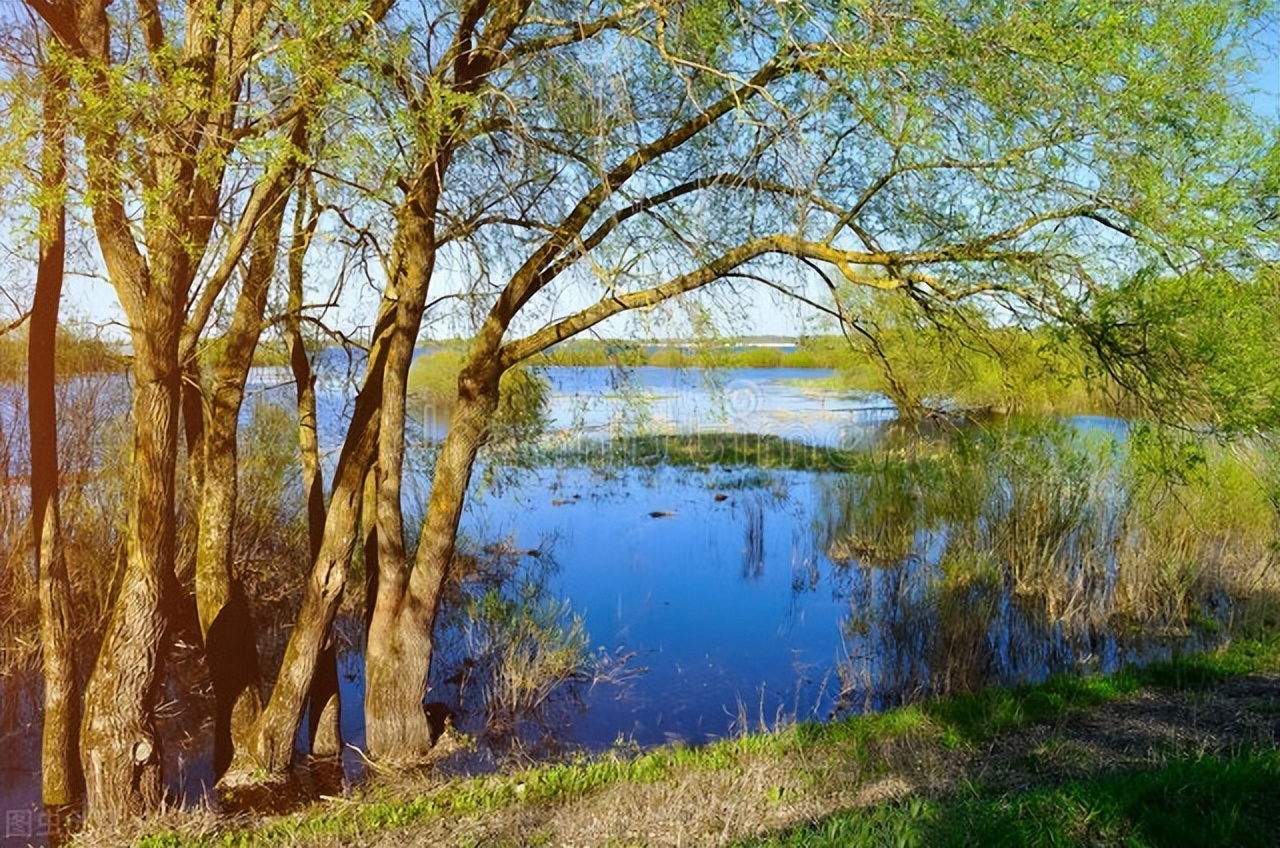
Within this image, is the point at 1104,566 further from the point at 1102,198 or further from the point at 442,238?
the point at 442,238

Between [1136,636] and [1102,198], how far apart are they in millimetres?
6560

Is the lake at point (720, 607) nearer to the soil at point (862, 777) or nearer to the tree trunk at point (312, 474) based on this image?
the tree trunk at point (312, 474)

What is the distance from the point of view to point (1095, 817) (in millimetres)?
3617

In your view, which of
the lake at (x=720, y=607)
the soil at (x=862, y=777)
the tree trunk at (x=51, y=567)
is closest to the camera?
the soil at (x=862, y=777)

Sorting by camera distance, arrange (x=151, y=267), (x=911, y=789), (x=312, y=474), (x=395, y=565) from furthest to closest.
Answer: (x=312, y=474)
(x=395, y=565)
(x=151, y=267)
(x=911, y=789)

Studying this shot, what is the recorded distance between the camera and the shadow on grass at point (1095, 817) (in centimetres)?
344

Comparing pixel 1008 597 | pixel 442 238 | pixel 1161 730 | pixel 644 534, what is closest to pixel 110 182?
pixel 442 238

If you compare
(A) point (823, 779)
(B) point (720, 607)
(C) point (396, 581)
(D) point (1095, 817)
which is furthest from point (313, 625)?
(B) point (720, 607)

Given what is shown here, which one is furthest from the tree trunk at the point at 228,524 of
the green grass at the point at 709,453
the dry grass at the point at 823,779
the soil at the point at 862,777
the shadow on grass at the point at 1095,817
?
the green grass at the point at 709,453

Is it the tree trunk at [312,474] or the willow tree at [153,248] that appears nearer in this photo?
the willow tree at [153,248]

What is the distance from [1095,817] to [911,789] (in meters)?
1.21

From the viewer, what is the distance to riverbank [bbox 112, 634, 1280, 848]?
12.0 feet

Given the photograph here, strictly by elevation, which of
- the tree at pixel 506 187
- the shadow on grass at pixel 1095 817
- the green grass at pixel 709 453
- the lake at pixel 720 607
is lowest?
the lake at pixel 720 607

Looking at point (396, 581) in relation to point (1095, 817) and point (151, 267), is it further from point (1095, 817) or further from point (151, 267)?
point (1095, 817)
